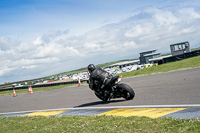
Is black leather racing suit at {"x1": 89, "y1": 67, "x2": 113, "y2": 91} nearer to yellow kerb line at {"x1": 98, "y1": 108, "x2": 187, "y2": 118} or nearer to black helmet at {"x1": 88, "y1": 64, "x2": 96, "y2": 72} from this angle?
black helmet at {"x1": 88, "y1": 64, "x2": 96, "y2": 72}

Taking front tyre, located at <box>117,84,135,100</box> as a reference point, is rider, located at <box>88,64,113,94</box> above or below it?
above

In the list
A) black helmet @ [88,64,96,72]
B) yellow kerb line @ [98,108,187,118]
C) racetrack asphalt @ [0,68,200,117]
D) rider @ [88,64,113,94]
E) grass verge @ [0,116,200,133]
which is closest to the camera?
grass verge @ [0,116,200,133]

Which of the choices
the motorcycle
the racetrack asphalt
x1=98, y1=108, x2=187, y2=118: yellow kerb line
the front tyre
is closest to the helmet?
the motorcycle

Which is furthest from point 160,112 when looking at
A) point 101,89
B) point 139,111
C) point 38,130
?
point 101,89

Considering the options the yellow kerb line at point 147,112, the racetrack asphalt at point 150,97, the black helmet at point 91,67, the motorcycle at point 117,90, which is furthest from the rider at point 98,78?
the yellow kerb line at point 147,112

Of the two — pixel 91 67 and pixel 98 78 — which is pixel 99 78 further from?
pixel 91 67

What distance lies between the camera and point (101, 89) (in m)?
10.9

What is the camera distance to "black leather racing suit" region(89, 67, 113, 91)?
1073cm

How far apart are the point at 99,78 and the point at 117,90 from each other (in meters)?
0.79

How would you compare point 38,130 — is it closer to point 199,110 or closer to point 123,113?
point 123,113

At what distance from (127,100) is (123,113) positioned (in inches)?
97.2

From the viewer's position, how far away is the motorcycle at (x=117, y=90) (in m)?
10.3

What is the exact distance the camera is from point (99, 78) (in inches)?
423

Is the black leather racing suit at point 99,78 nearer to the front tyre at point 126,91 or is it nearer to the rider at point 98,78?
the rider at point 98,78
